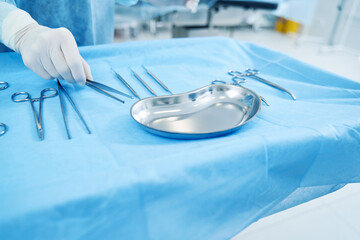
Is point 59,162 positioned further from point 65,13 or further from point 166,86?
point 65,13

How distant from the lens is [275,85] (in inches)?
32.1

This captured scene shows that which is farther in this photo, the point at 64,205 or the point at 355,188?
the point at 355,188

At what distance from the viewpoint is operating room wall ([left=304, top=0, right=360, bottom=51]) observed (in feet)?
11.2

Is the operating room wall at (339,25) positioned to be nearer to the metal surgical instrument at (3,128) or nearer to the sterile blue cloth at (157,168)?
the sterile blue cloth at (157,168)

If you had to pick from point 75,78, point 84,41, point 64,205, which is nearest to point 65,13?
point 84,41

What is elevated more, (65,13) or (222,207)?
(65,13)

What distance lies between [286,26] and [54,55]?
451 centimetres

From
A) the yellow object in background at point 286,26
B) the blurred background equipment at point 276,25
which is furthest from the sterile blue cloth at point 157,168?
the yellow object in background at point 286,26

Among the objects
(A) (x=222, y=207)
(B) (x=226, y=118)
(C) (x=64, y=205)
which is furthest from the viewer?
(B) (x=226, y=118)

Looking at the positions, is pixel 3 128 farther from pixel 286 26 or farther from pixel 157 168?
pixel 286 26

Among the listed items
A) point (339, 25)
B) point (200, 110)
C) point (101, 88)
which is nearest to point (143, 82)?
point (101, 88)

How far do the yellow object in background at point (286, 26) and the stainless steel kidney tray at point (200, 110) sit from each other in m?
4.22

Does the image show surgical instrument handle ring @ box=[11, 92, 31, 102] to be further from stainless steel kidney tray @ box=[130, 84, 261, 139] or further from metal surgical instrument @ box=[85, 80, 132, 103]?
stainless steel kidney tray @ box=[130, 84, 261, 139]

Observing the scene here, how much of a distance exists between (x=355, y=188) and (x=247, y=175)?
90cm
